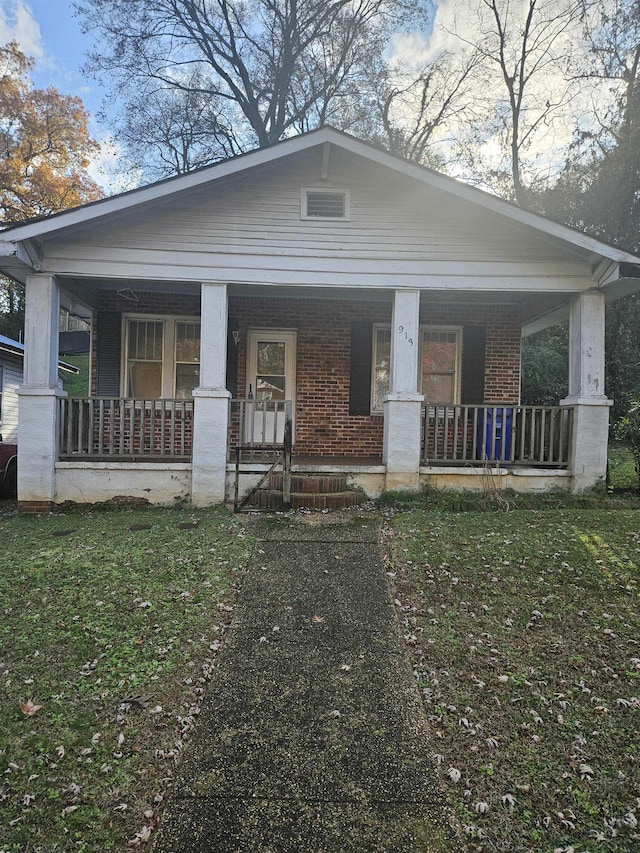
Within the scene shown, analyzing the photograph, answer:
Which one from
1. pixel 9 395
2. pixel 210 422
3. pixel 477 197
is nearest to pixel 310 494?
pixel 210 422

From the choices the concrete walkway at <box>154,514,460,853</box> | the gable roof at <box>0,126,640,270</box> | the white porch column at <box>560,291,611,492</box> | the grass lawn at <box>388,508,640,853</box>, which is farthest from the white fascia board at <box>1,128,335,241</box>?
the concrete walkway at <box>154,514,460,853</box>

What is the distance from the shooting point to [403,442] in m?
7.43

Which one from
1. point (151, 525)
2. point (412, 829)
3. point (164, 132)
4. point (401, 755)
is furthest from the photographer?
point (164, 132)

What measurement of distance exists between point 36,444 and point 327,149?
5.71 metres

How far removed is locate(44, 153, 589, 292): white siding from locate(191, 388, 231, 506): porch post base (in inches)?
68.4

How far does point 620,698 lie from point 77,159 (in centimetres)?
2955

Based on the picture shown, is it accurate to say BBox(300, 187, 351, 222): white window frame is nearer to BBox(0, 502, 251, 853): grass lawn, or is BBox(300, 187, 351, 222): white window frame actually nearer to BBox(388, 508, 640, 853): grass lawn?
Answer: BBox(388, 508, 640, 853): grass lawn

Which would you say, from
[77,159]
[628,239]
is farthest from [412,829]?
[77,159]

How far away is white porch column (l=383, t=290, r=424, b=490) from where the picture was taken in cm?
741

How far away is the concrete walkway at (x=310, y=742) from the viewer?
209 centimetres

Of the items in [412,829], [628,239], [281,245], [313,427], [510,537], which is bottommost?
[412,829]

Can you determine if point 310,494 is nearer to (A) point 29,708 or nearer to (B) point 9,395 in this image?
(A) point 29,708

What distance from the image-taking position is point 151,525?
6.28 meters

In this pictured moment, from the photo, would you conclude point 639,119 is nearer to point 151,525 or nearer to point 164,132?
point 164,132
